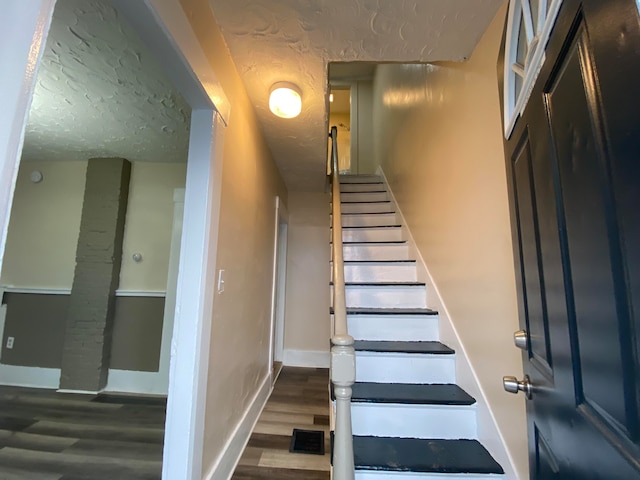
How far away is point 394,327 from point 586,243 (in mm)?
1564

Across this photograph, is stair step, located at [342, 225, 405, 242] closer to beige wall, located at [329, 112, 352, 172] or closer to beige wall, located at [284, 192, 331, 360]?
beige wall, located at [284, 192, 331, 360]

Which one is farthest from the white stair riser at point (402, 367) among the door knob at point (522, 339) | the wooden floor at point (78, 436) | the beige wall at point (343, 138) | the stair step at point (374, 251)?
the beige wall at point (343, 138)

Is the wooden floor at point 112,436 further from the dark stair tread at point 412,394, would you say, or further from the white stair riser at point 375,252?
the white stair riser at point 375,252

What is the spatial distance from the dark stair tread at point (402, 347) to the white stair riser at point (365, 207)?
179cm

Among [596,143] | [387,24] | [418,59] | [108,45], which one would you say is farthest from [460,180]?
[108,45]

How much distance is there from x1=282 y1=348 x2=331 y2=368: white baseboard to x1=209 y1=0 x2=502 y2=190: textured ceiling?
283 cm

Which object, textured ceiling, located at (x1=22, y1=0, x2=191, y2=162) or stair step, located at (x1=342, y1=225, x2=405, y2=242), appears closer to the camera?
textured ceiling, located at (x1=22, y1=0, x2=191, y2=162)

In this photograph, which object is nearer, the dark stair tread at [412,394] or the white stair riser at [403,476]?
the white stair riser at [403,476]

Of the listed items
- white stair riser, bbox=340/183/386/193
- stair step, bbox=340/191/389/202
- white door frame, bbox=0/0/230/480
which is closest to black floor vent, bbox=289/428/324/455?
white door frame, bbox=0/0/230/480

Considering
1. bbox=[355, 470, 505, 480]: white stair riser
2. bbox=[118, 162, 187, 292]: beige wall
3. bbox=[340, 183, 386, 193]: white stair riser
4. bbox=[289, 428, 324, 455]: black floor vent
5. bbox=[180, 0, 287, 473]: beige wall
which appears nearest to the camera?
bbox=[355, 470, 505, 480]: white stair riser

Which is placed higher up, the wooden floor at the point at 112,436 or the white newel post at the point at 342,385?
the white newel post at the point at 342,385

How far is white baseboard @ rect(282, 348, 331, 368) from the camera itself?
3.57 meters

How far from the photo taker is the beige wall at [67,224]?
2.99m

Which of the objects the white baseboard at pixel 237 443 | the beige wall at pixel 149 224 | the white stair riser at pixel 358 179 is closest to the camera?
the white baseboard at pixel 237 443
